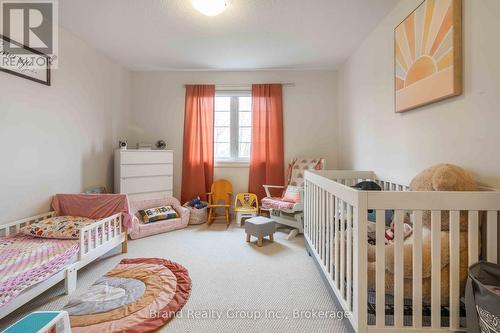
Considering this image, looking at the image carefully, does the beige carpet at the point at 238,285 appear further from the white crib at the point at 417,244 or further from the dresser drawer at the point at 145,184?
the dresser drawer at the point at 145,184

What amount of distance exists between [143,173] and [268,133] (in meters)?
1.91

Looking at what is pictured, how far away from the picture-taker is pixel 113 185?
11.3ft

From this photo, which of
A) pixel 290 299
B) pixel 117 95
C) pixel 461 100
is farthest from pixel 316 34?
pixel 117 95

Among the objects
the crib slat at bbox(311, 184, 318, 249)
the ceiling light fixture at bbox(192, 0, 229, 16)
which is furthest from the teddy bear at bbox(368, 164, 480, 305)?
the ceiling light fixture at bbox(192, 0, 229, 16)

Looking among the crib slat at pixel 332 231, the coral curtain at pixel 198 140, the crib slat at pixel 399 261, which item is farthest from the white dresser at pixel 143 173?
the crib slat at pixel 399 261

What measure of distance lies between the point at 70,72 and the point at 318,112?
129 inches

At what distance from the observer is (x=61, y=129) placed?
8.10 ft

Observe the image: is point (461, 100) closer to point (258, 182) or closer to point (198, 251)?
point (198, 251)

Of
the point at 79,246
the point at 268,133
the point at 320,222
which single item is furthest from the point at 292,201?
the point at 79,246

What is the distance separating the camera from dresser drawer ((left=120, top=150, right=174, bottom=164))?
306 centimetres

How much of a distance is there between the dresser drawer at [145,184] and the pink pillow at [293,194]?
170cm

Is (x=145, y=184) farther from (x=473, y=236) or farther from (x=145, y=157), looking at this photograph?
(x=473, y=236)

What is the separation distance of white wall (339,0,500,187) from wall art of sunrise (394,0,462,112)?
0.16 feet

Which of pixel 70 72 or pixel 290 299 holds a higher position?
pixel 70 72
